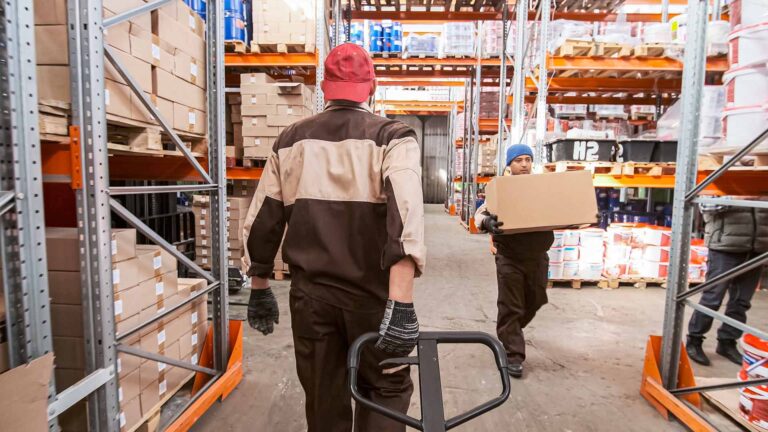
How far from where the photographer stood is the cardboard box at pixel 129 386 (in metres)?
2.42

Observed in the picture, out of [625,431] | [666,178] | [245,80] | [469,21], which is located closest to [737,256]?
[625,431]

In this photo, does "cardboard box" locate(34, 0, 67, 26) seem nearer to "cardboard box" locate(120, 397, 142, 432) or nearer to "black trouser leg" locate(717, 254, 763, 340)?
"cardboard box" locate(120, 397, 142, 432)

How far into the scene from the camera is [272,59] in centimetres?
606

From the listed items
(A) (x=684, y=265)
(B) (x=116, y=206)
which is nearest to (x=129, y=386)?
(B) (x=116, y=206)

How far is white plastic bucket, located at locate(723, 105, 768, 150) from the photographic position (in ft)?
9.01

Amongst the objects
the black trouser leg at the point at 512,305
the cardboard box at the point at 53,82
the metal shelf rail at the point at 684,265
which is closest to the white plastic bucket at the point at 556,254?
the black trouser leg at the point at 512,305

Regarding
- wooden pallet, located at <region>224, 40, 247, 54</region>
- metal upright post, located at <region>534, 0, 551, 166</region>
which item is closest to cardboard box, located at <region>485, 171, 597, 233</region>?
metal upright post, located at <region>534, 0, 551, 166</region>

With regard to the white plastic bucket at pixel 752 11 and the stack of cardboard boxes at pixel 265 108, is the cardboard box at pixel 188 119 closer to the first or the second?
the stack of cardboard boxes at pixel 265 108

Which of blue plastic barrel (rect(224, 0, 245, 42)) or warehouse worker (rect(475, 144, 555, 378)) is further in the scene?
blue plastic barrel (rect(224, 0, 245, 42))

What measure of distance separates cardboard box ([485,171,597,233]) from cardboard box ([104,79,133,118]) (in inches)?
96.5

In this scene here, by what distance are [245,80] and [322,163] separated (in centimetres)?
448

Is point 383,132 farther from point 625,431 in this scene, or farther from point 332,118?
point 625,431

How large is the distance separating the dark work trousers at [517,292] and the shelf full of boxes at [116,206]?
2.12 metres

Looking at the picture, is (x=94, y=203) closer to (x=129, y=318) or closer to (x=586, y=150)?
(x=129, y=318)
